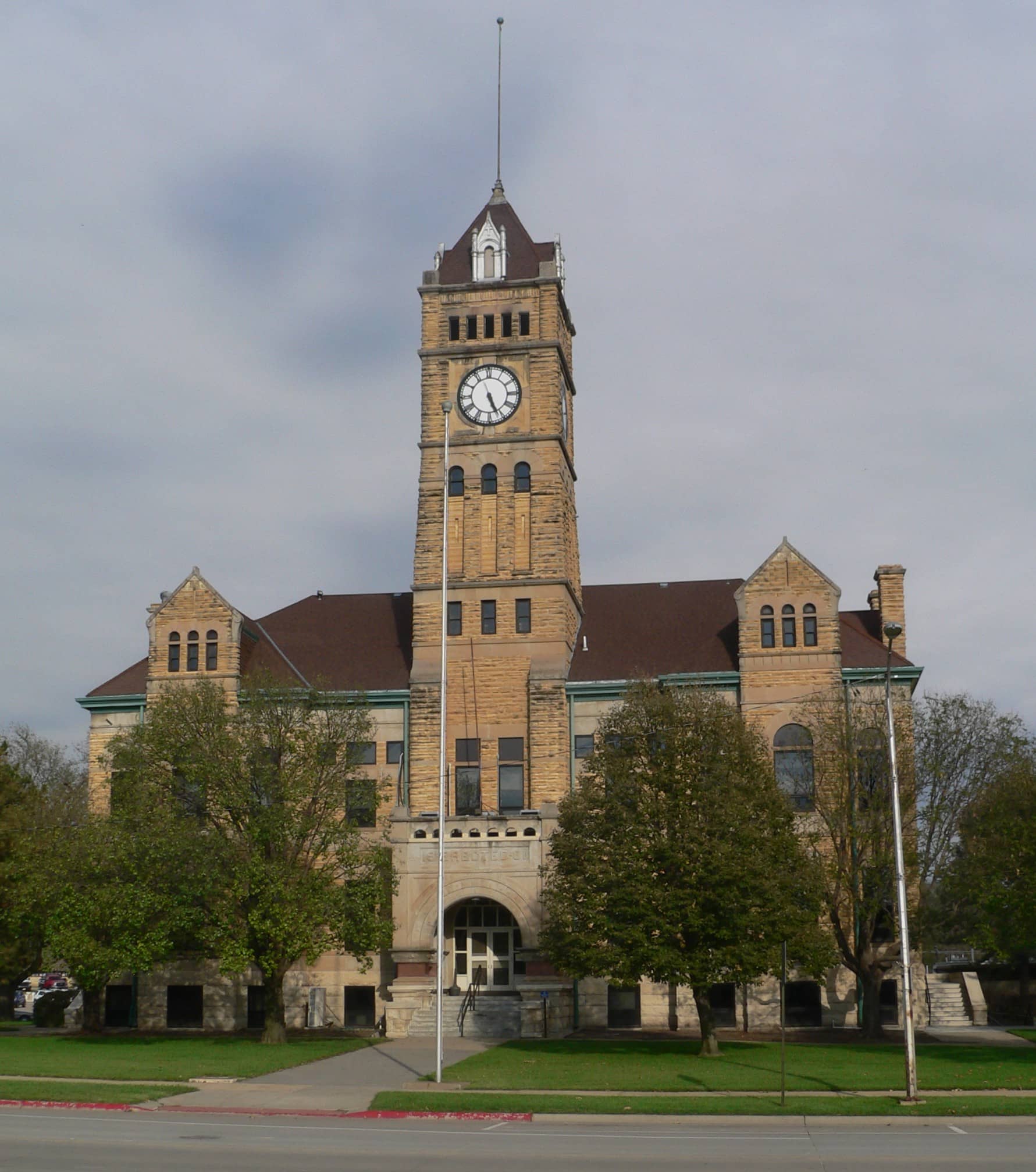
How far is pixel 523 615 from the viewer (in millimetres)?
53000

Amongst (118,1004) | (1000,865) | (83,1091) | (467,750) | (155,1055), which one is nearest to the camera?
(83,1091)

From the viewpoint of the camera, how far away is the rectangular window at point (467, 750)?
52.1 metres

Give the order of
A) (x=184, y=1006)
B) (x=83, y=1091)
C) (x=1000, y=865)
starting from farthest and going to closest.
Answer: (x=184, y=1006) → (x=1000, y=865) → (x=83, y=1091)

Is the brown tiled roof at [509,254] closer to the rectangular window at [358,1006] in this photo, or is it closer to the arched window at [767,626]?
the arched window at [767,626]

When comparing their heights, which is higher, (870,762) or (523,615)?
(523,615)

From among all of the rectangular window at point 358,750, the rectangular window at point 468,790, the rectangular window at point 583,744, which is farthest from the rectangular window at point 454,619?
the rectangular window at point 583,744

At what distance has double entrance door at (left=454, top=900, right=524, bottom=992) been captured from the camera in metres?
50.2

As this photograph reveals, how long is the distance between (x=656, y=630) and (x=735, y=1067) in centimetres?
2358

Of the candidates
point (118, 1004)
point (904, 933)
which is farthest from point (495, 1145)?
point (118, 1004)

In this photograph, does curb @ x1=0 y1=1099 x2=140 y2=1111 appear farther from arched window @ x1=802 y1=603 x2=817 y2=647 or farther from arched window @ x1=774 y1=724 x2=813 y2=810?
arched window @ x1=802 y1=603 x2=817 y2=647

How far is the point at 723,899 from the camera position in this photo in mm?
36062

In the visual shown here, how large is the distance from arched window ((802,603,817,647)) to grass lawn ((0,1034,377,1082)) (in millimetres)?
20999

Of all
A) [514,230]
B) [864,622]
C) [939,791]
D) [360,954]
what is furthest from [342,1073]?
[514,230]

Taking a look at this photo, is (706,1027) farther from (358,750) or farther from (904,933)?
(358,750)
